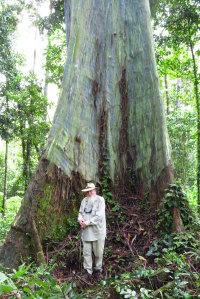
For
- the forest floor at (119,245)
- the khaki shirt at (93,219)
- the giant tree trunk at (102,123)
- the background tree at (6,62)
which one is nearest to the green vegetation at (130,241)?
the forest floor at (119,245)

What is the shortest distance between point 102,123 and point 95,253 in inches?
109

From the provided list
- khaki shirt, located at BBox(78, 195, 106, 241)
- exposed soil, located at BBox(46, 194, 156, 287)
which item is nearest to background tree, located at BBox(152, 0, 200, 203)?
exposed soil, located at BBox(46, 194, 156, 287)

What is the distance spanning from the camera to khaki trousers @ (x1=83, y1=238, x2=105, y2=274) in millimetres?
4953

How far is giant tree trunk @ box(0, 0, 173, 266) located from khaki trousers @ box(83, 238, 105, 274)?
89 cm

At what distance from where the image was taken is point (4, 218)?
11.1m

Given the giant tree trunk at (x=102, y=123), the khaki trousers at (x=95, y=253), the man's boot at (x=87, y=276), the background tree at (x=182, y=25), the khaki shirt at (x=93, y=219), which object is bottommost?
the man's boot at (x=87, y=276)

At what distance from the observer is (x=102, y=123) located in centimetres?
677

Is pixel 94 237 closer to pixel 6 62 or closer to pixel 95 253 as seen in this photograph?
pixel 95 253

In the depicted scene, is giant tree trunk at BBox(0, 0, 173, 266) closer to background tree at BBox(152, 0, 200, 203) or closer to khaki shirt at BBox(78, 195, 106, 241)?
khaki shirt at BBox(78, 195, 106, 241)

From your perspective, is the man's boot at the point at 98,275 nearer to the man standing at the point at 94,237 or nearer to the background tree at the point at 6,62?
the man standing at the point at 94,237

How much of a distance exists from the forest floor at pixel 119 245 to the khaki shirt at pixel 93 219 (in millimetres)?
538

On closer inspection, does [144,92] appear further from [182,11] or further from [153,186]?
[182,11]

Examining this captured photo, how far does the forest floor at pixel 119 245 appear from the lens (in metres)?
4.98

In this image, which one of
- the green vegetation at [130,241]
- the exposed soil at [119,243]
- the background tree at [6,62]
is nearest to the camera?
the green vegetation at [130,241]
